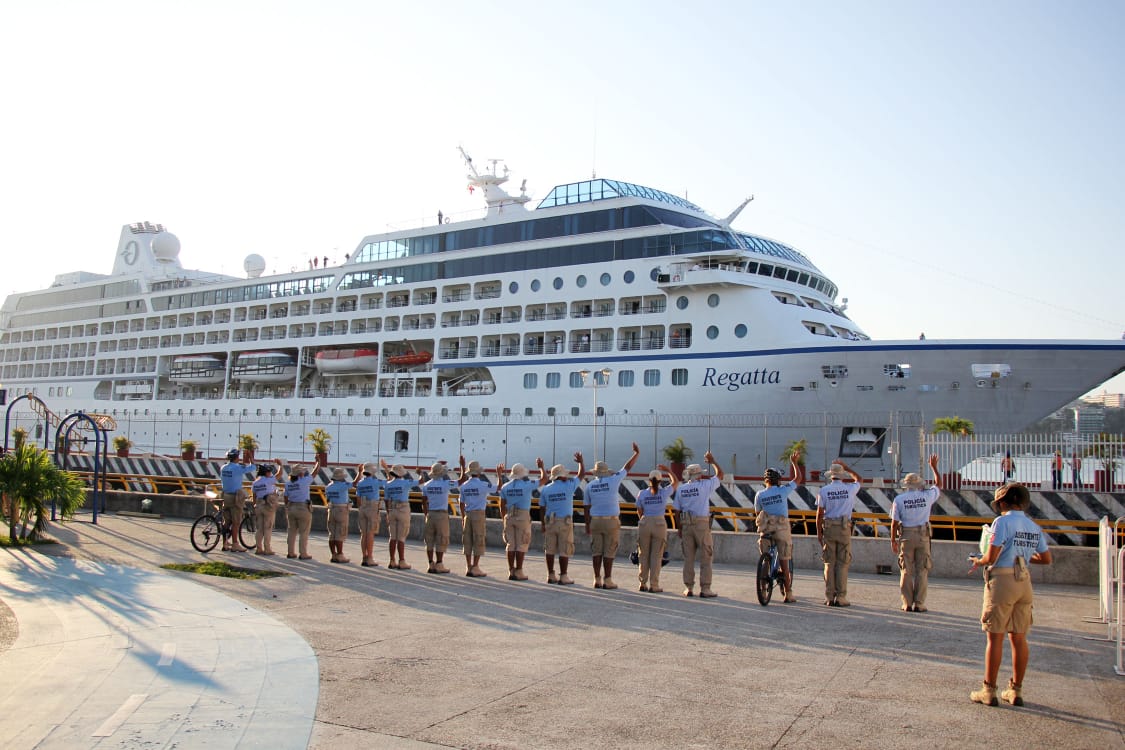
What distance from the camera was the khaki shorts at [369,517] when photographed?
13.3m

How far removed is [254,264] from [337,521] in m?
38.6

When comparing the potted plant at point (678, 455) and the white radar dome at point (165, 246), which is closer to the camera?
the potted plant at point (678, 455)

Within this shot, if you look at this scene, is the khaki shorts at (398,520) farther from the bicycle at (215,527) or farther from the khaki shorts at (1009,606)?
the khaki shorts at (1009,606)

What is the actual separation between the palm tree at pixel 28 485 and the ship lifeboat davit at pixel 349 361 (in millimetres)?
23782

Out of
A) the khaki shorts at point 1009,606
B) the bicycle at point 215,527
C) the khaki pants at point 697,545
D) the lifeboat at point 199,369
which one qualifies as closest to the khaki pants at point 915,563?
the khaki pants at point 697,545

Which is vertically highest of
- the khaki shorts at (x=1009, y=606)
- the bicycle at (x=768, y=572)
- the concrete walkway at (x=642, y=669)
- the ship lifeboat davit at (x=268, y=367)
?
the ship lifeboat davit at (x=268, y=367)

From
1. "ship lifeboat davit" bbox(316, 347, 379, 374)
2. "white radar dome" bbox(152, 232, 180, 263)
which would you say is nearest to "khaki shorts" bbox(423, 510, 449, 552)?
"ship lifeboat davit" bbox(316, 347, 379, 374)

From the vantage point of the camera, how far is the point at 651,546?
1131 cm

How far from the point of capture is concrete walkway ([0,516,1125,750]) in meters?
5.34

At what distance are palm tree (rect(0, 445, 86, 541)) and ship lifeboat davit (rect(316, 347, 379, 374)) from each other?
23.8 m

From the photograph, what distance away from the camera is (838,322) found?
29969mm

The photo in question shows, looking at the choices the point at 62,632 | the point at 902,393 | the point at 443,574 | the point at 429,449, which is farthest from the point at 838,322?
the point at 62,632

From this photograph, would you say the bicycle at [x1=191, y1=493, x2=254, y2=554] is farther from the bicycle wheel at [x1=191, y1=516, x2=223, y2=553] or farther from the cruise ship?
the cruise ship

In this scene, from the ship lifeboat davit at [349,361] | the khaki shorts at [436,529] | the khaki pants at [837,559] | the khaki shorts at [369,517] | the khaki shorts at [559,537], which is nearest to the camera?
the khaki pants at [837,559]
